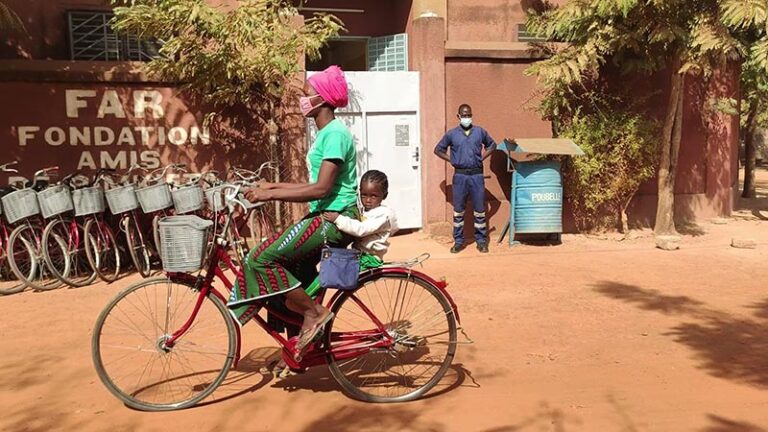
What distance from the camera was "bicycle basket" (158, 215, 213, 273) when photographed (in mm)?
3871

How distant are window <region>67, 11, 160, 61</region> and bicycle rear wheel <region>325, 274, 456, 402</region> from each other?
6.79 m

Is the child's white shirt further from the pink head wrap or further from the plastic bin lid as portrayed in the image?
the plastic bin lid

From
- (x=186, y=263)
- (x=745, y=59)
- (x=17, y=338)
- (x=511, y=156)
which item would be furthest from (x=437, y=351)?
(x=745, y=59)

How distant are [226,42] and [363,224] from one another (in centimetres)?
490

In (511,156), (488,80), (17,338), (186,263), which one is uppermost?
(488,80)

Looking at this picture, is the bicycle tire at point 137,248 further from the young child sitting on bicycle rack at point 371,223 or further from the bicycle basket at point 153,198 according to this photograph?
the young child sitting on bicycle rack at point 371,223

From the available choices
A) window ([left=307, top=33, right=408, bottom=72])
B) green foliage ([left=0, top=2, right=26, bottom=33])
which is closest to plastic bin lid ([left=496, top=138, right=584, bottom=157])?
window ([left=307, top=33, right=408, bottom=72])

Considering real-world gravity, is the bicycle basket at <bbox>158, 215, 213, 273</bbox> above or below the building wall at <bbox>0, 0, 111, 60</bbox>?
below

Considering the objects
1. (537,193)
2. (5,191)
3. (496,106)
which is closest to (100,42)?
(5,191)

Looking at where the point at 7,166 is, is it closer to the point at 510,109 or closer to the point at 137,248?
the point at 137,248

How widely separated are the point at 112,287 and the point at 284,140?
3.11m

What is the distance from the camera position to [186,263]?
391 centimetres

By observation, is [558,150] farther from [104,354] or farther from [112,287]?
[104,354]

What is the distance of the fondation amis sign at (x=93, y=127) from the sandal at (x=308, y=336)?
578 cm
